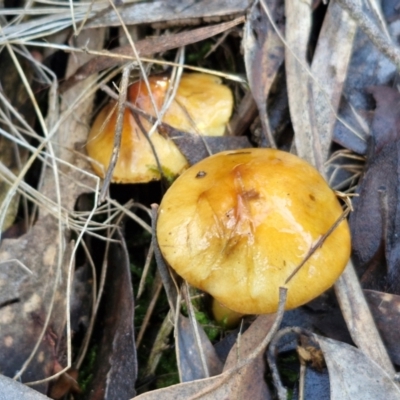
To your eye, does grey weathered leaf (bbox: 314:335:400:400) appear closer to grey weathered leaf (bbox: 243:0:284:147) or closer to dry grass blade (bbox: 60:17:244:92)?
grey weathered leaf (bbox: 243:0:284:147)

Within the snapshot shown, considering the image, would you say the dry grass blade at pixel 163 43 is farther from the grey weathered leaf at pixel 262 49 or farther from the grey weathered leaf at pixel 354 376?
the grey weathered leaf at pixel 354 376

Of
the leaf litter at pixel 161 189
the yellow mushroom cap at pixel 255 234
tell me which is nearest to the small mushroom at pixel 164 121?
the leaf litter at pixel 161 189

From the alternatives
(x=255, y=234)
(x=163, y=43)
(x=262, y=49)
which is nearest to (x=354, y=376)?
(x=255, y=234)

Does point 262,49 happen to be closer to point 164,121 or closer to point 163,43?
point 163,43

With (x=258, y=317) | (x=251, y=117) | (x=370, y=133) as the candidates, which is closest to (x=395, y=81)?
(x=370, y=133)

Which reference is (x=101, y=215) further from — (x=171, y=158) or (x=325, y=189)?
(x=325, y=189)
